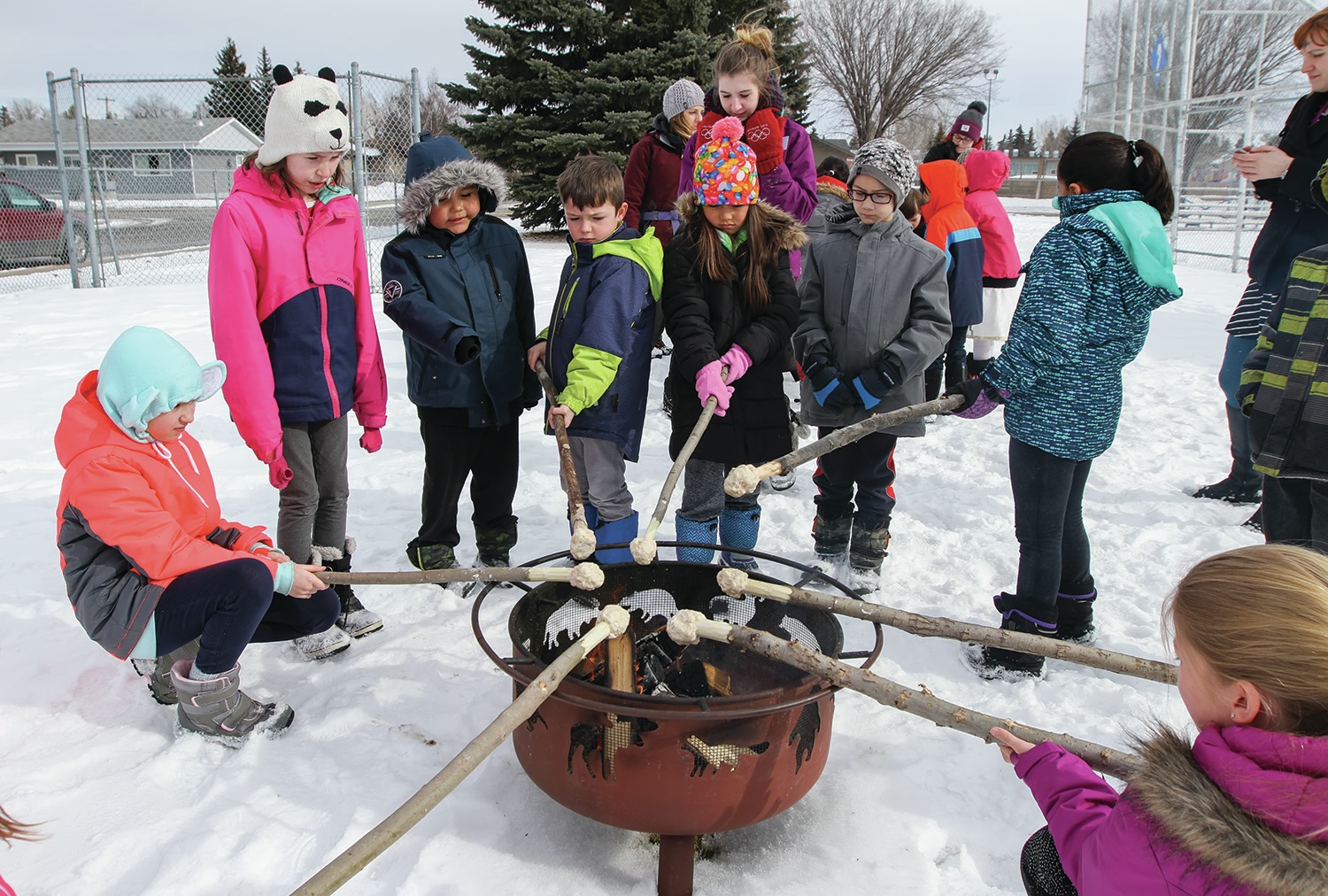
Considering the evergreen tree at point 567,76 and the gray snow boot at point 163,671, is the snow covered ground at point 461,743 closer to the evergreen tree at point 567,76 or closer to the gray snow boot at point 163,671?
the gray snow boot at point 163,671

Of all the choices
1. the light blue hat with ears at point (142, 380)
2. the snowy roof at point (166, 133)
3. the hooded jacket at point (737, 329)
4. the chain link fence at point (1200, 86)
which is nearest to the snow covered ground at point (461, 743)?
the hooded jacket at point (737, 329)

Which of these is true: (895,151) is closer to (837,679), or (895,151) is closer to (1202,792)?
(837,679)

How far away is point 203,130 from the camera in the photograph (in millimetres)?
Result: 29688

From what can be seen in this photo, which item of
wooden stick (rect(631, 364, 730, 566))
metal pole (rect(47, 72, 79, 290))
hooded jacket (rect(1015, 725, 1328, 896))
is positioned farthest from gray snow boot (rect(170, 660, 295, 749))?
metal pole (rect(47, 72, 79, 290))

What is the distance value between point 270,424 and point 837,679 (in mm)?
2194

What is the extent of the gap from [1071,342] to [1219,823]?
204 cm

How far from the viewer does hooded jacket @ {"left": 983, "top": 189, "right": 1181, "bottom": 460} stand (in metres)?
2.98

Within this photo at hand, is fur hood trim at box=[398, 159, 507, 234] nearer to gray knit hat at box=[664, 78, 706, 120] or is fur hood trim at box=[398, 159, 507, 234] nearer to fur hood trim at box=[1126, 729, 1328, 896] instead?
gray knit hat at box=[664, 78, 706, 120]

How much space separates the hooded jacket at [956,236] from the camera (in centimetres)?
→ 530

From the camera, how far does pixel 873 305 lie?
3744 millimetres

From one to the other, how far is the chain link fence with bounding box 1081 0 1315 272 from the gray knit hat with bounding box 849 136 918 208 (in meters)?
9.14

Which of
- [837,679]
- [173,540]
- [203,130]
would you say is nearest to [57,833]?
[173,540]

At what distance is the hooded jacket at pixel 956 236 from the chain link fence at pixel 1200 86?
6.91 metres

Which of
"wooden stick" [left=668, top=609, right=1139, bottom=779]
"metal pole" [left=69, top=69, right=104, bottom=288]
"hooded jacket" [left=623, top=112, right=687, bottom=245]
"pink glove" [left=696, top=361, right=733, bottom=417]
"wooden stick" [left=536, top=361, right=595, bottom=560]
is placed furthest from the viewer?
"metal pole" [left=69, top=69, right=104, bottom=288]
